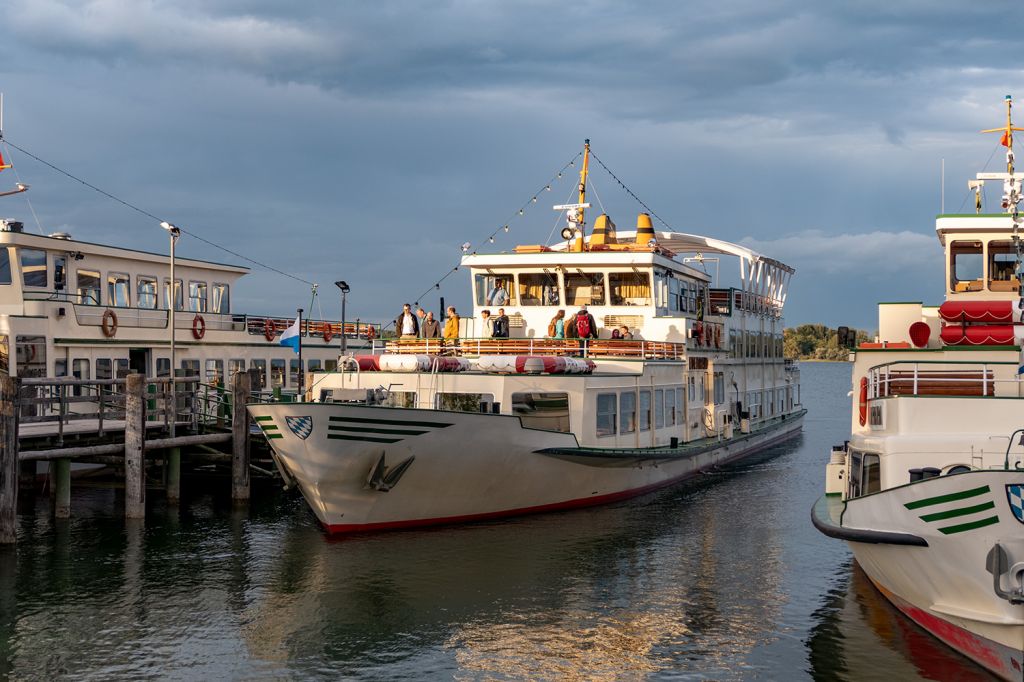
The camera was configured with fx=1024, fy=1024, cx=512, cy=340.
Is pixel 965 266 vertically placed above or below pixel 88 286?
below

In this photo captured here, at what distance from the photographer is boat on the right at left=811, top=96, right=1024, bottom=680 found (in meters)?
12.8

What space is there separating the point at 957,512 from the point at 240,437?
66.7ft

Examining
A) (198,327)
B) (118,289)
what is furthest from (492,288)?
(118,289)

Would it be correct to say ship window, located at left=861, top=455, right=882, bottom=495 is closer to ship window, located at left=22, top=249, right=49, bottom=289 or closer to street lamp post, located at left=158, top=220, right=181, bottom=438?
street lamp post, located at left=158, top=220, right=181, bottom=438

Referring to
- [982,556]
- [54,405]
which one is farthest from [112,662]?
[54,405]

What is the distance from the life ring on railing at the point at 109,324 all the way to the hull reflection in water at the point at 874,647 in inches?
932

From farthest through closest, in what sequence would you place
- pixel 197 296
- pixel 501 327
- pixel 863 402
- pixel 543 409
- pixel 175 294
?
pixel 197 296 < pixel 175 294 < pixel 501 327 < pixel 543 409 < pixel 863 402

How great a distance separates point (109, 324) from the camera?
3247cm

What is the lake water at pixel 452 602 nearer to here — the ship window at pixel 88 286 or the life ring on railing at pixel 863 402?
the life ring on railing at pixel 863 402

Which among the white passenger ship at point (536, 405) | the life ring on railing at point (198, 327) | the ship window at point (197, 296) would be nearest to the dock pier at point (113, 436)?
the white passenger ship at point (536, 405)

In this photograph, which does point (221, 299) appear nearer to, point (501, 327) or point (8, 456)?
point (501, 327)

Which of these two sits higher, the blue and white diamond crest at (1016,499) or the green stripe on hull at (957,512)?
the blue and white diamond crest at (1016,499)

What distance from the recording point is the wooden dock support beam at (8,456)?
70.6 feet

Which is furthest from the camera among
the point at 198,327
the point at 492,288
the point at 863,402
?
the point at 198,327
